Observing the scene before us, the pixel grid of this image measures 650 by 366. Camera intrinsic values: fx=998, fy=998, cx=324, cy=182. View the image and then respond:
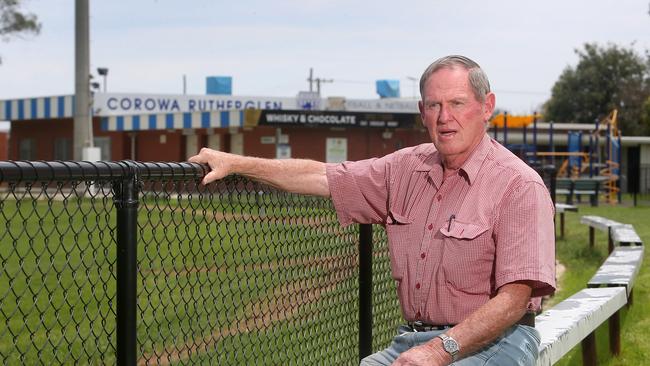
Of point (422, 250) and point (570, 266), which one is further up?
point (422, 250)

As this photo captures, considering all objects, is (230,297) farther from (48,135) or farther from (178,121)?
(48,135)

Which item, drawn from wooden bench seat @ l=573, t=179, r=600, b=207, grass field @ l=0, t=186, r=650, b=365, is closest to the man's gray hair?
grass field @ l=0, t=186, r=650, b=365

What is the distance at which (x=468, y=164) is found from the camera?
3.67 metres

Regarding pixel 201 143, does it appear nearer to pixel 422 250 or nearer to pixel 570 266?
pixel 570 266

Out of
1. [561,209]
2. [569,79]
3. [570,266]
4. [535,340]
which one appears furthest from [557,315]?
[569,79]

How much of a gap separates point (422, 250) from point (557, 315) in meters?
2.13

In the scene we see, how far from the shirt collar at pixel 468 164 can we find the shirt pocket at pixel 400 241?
0.64 feet

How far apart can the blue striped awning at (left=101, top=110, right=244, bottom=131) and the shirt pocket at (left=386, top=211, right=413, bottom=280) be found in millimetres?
37316

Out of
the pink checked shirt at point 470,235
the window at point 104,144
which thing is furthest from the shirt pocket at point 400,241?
the window at point 104,144

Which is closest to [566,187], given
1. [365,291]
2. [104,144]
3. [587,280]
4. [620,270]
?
[587,280]

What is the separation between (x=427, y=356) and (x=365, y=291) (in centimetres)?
172

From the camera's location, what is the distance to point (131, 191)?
325cm

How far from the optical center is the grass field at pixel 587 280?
7.16m

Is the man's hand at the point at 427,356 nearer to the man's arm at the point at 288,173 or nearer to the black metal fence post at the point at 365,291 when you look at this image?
the man's arm at the point at 288,173
